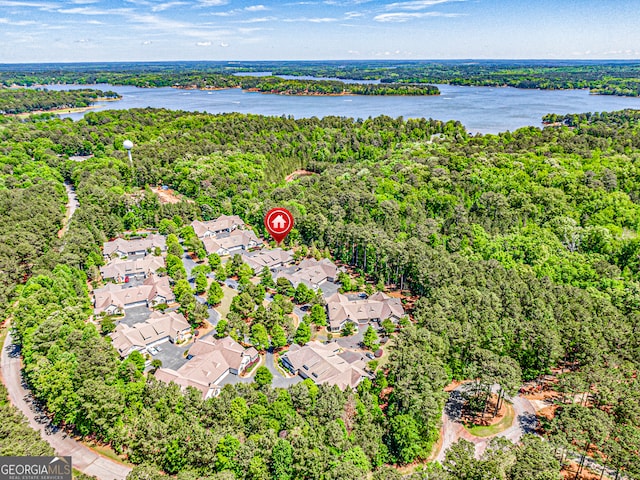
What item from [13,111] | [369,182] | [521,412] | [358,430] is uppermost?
[13,111]

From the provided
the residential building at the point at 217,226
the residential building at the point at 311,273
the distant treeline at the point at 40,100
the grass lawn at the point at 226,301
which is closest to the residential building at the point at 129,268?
the grass lawn at the point at 226,301

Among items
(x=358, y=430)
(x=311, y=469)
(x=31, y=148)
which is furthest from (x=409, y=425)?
(x=31, y=148)

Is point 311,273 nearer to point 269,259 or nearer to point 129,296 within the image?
point 269,259

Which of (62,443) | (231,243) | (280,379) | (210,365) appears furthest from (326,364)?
(231,243)

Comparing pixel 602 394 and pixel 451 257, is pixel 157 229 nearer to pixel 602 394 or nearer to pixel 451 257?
pixel 451 257

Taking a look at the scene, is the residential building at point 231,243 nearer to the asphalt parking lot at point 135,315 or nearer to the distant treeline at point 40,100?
the asphalt parking lot at point 135,315

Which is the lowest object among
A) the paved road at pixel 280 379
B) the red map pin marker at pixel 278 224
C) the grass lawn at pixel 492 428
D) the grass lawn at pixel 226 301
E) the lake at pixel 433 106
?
the grass lawn at pixel 492 428

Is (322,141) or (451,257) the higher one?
(322,141)

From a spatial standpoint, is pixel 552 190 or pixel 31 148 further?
pixel 31 148
